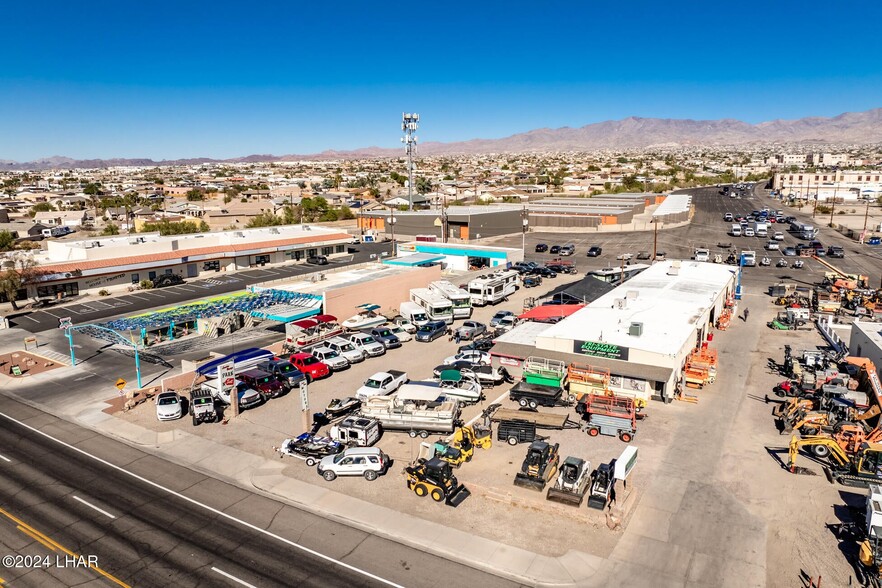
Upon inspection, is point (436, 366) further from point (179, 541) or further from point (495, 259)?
Answer: point (495, 259)

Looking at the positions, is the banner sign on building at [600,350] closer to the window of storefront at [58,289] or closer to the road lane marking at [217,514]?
the road lane marking at [217,514]

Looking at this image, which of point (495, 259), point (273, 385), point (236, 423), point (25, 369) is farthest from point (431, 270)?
point (25, 369)

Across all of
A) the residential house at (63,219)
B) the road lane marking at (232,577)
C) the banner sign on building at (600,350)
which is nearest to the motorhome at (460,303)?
the banner sign on building at (600,350)

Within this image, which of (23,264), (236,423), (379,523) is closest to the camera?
(379,523)

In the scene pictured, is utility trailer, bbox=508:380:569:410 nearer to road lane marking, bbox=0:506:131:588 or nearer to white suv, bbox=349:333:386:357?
white suv, bbox=349:333:386:357

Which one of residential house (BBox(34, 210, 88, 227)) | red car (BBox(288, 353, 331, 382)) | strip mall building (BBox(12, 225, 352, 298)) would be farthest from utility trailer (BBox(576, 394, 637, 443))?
residential house (BBox(34, 210, 88, 227))

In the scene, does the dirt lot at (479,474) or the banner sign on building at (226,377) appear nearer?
the dirt lot at (479,474)
